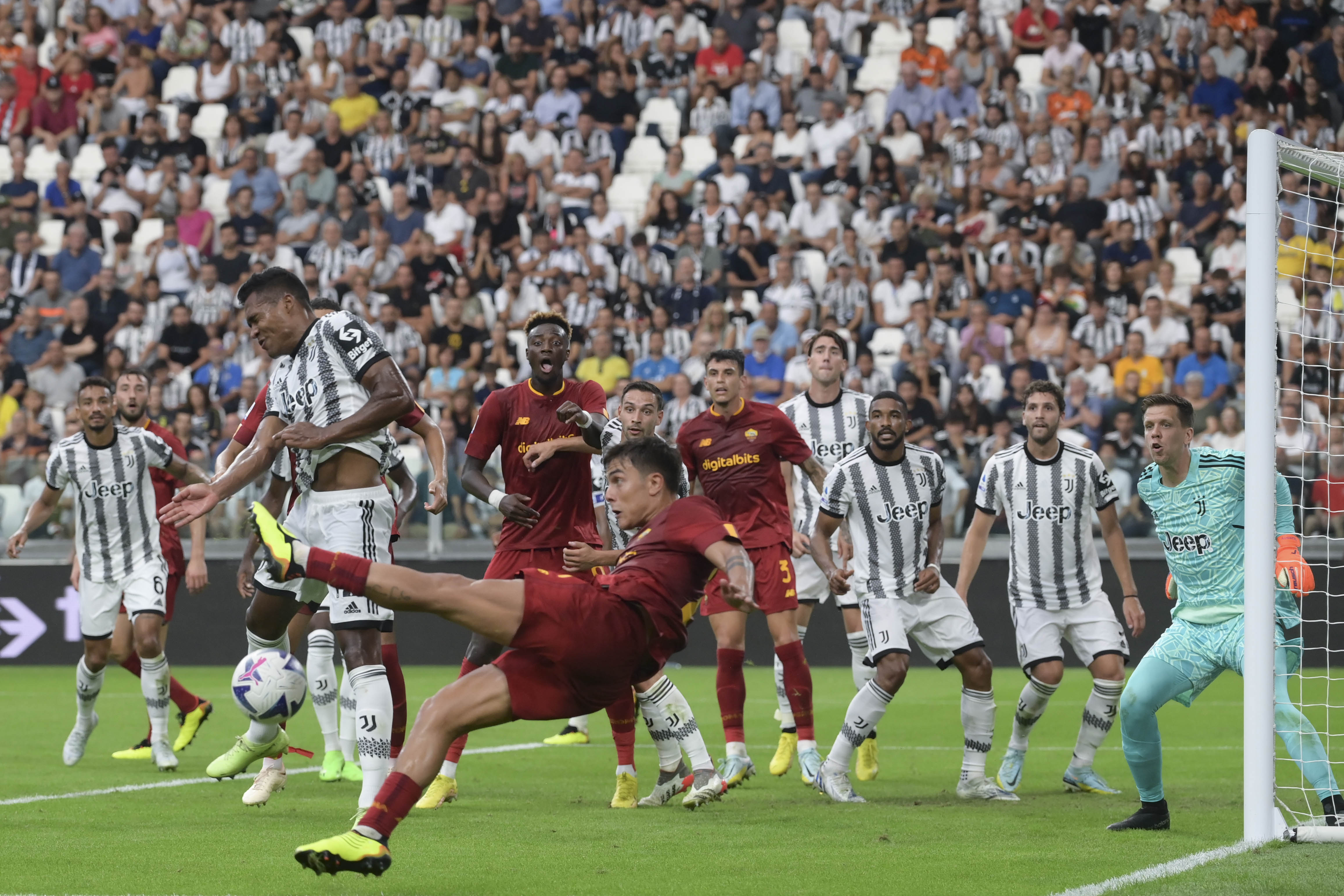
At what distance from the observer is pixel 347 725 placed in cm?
905

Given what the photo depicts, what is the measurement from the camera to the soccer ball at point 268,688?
22.9 feet

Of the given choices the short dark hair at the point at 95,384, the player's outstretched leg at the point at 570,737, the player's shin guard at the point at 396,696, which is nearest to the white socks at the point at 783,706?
the player's outstretched leg at the point at 570,737

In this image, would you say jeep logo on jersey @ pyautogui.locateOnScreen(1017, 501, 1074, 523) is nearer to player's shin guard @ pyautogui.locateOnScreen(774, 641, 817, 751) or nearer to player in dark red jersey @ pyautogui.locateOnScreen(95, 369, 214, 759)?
player's shin guard @ pyautogui.locateOnScreen(774, 641, 817, 751)

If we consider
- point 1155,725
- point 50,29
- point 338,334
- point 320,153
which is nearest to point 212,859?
point 338,334

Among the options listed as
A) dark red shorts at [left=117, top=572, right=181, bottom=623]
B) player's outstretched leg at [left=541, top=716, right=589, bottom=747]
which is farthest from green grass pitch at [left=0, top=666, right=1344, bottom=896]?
dark red shorts at [left=117, top=572, right=181, bottom=623]

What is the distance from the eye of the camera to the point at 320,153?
2198cm

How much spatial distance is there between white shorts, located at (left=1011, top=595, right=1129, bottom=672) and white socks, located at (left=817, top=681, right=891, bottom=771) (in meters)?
0.85

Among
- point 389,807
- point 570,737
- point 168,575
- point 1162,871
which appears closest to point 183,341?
point 168,575

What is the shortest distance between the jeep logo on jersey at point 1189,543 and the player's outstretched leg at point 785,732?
259 centimetres

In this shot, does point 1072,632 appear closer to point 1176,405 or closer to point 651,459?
point 1176,405

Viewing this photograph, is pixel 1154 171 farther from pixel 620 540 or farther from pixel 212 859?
pixel 212 859

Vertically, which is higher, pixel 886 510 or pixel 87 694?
pixel 886 510

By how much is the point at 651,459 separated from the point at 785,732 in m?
4.10

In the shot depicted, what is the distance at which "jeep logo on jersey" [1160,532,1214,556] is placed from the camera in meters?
7.36
